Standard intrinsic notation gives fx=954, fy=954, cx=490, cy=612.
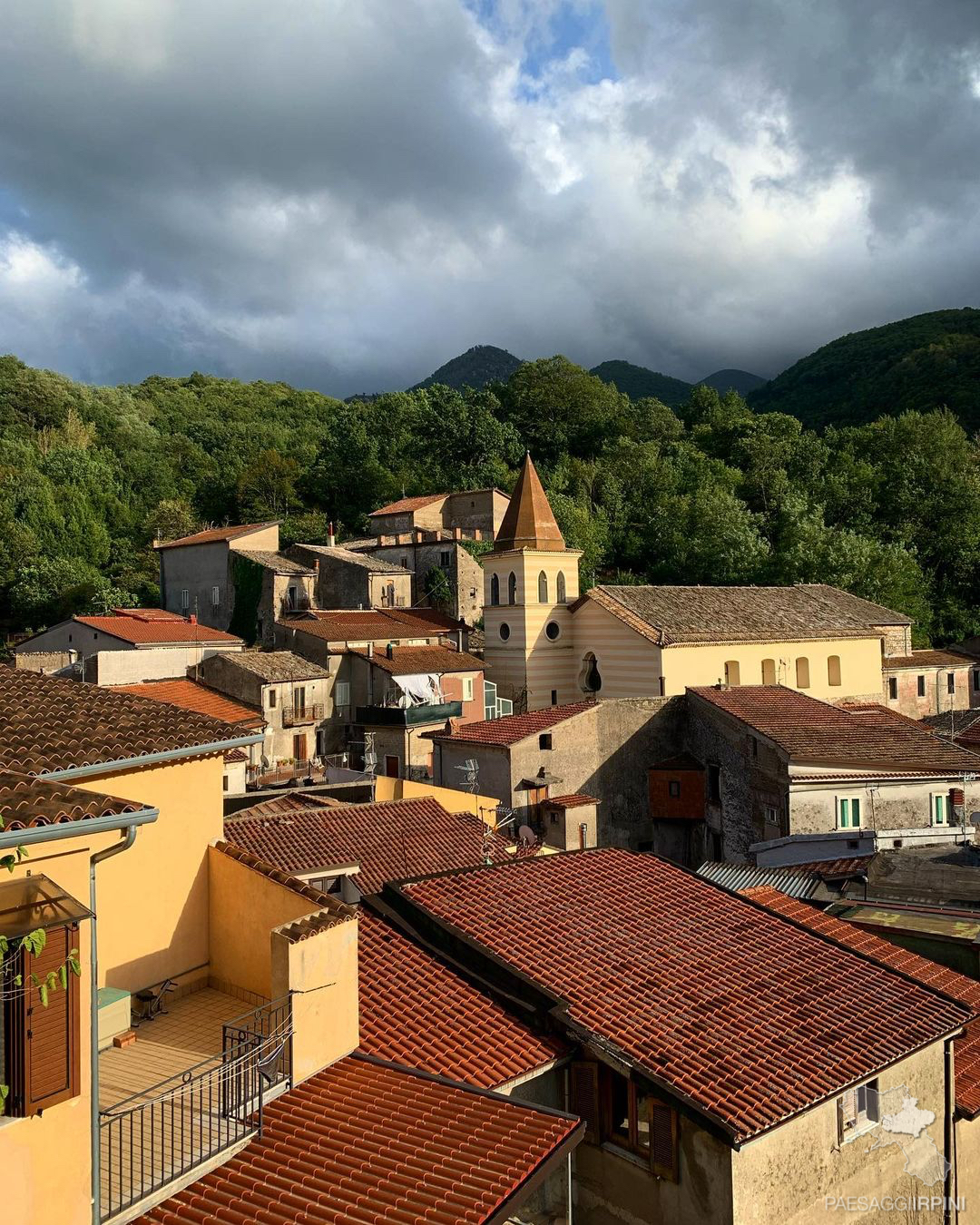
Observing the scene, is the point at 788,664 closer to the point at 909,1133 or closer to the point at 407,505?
the point at 909,1133

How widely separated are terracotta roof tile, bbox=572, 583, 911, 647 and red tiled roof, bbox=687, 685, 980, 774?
3.92 m

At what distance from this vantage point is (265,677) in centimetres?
3738

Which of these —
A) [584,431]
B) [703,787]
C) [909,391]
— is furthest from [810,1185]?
[909,391]

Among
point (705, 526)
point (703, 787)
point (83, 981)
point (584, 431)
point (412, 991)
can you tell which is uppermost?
point (584, 431)

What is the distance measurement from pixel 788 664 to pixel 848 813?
14760 millimetres

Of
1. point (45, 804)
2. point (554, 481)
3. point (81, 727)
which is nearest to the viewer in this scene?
point (45, 804)

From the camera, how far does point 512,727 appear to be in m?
29.0

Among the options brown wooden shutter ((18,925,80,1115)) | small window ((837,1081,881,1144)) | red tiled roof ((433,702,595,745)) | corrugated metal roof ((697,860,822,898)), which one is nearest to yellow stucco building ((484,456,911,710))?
red tiled roof ((433,702,595,745))

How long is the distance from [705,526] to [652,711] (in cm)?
3157

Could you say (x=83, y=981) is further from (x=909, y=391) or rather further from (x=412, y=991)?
(x=909, y=391)

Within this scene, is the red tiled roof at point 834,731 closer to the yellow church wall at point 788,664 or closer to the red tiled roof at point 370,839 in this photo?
the yellow church wall at point 788,664

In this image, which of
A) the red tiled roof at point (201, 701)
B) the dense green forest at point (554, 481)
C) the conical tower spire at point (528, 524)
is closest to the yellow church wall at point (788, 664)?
the conical tower spire at point (528, 524)

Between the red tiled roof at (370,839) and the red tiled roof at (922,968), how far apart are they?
5.16 meters

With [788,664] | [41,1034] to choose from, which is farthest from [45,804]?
[788,664]
